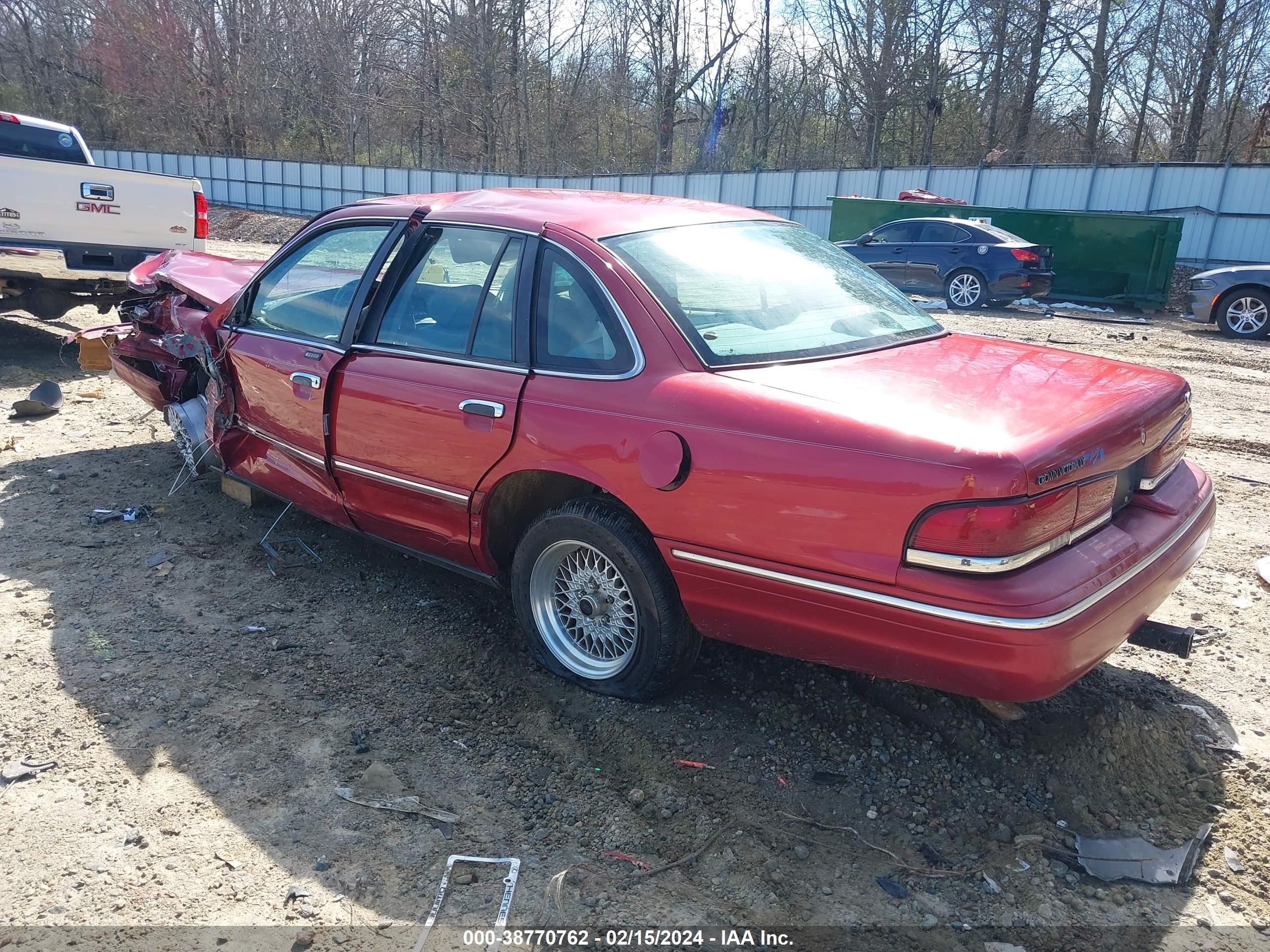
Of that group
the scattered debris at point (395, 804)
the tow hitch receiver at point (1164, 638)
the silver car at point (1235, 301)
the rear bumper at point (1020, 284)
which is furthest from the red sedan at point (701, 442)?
the rear bumper at point (1020, 284)

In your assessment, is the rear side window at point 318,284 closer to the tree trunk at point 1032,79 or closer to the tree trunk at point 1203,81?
the tree trunk at point 1203,81

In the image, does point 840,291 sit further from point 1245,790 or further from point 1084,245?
point 1084,245

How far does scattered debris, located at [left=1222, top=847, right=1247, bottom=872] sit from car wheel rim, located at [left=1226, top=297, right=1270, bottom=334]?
42.0 ft

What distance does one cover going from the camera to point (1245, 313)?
1325cm

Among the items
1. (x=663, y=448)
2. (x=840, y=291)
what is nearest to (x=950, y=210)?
(x=840, y=291)

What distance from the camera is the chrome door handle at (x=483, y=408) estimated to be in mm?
3367

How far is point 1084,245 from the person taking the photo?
56.4 ft

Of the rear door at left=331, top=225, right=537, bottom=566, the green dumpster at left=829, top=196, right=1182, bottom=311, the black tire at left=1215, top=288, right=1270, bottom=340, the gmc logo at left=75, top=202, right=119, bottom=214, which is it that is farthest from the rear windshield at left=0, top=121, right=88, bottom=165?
the black tire at left=1215, top=288, right=1270, bottom=340

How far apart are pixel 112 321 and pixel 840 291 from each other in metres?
10.6

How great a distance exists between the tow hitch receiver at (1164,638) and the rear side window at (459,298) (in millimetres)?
2357

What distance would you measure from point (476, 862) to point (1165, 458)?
2.54 m

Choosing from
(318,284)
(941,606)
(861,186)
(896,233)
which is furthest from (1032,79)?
(941,606)

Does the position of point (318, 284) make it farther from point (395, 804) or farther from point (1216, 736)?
point (1216, 736)

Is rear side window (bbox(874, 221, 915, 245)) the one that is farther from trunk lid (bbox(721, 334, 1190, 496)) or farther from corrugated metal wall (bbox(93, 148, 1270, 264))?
trunk lid (bbox(721, 334, 1190, 496))
